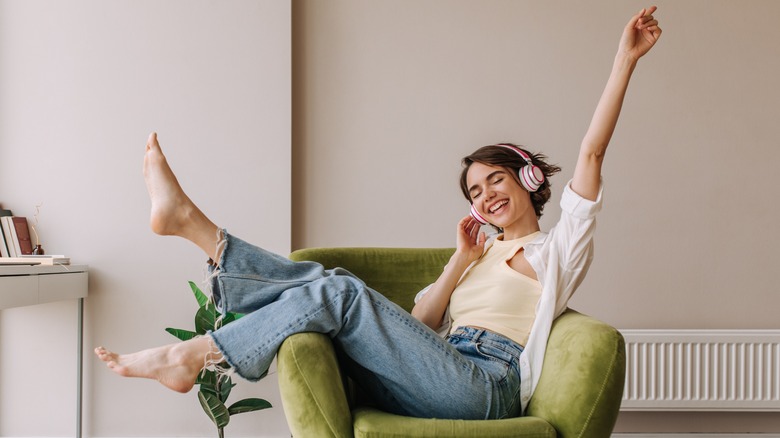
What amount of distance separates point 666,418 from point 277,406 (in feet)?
5.38

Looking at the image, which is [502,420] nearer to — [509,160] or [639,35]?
[509,160]

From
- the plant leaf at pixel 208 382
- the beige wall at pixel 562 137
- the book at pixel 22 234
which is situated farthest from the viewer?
the beige wall at pixel 562 137

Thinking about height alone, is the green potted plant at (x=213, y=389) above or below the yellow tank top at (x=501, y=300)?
below

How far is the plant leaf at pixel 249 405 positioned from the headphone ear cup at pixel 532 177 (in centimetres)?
140

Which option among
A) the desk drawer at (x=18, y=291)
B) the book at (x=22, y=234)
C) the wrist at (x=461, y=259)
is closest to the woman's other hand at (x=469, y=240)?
the wrist at (x=461, y=259)

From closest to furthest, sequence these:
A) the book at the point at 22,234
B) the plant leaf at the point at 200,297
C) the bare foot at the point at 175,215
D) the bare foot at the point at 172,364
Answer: the bare foot at the point at 172,364 → the bare foot at the point at 175,215 → the plant leaf at the point at 200,297 → the book at the point at 22,234

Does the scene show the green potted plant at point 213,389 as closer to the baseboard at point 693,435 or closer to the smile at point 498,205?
the smile at point 498,205

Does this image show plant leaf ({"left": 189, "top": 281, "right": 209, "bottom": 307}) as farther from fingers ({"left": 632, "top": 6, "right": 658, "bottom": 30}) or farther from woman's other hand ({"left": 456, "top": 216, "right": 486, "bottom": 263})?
fingers ({"left": 632, "top": 6, "right": 658, "bottom": 30})

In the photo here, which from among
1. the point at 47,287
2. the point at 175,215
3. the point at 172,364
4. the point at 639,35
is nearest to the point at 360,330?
the point at 172,364

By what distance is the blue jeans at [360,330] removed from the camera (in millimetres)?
1548

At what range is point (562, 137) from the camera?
119 inches

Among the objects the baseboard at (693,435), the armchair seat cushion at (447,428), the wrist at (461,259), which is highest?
the wrist at (461,259)

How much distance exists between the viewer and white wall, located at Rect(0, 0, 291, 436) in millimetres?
2906

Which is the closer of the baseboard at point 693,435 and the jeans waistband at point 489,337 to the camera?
the jeans waistband at point 489,337
